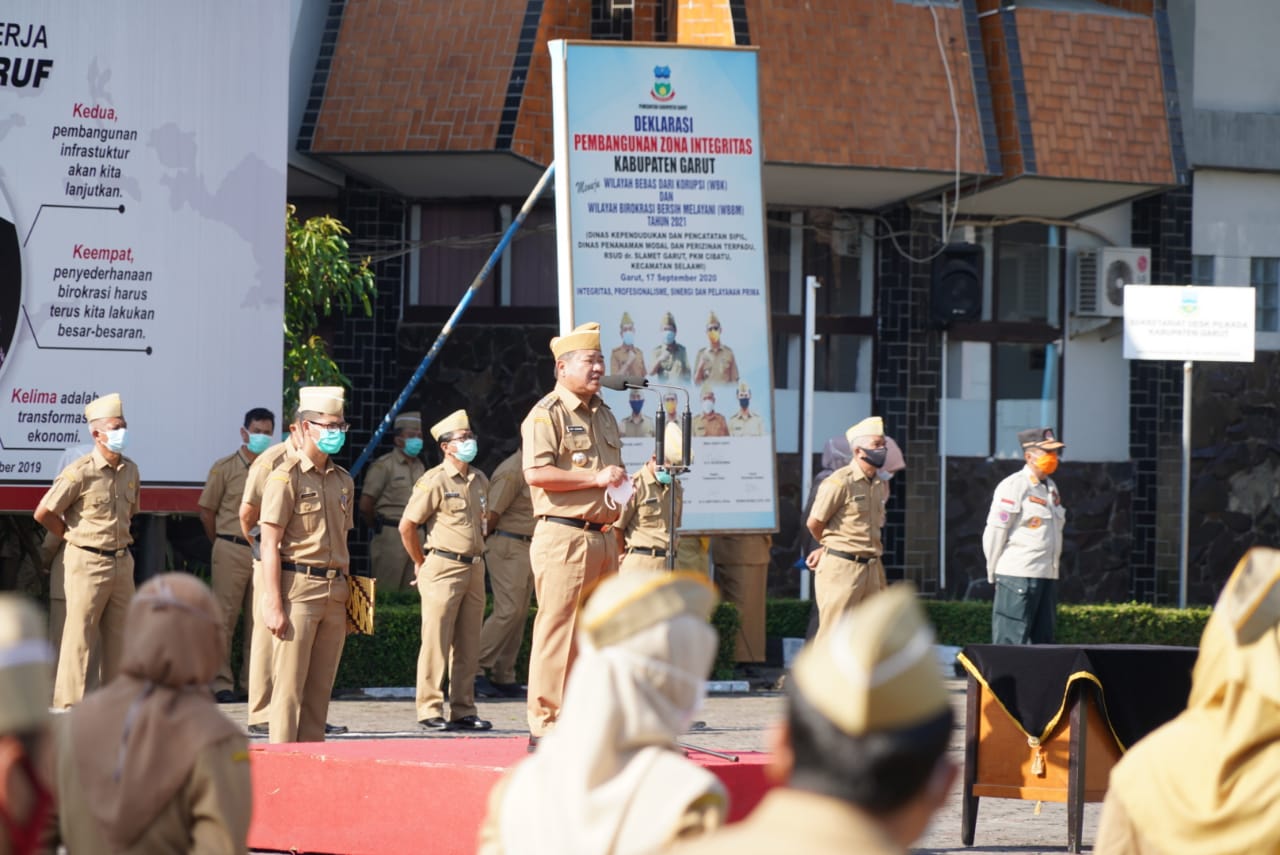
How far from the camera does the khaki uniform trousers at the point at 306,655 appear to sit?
8.81m

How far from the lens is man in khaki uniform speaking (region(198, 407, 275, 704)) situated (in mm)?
12641

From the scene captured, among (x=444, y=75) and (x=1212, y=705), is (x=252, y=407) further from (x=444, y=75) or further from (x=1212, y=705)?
(x=1212, y=705)

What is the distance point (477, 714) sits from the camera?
11961mm

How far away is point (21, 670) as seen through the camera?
3.01m

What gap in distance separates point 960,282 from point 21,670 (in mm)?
14634

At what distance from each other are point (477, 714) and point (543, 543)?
3.79 meters

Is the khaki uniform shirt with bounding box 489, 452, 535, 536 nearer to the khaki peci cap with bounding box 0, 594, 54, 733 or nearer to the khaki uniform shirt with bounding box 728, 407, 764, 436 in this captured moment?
the khaki uniform shirt with bounding box 728, 407, 764, 436

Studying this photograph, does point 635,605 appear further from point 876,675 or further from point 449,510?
point 449,510

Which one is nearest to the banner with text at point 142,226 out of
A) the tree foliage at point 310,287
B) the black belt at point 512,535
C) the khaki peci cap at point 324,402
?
the tree foliage at point 310,287

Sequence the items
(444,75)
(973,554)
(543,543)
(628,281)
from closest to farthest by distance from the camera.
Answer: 1. (543,543)
2. (628,281)
3. (444,75)
4. (973,554)

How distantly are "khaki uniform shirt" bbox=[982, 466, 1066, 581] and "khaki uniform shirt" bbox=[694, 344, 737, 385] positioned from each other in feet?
6.92

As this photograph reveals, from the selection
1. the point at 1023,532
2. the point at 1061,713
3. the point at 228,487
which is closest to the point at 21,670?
the point at 1061,713

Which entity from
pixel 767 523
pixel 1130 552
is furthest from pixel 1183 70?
pixel 767 523

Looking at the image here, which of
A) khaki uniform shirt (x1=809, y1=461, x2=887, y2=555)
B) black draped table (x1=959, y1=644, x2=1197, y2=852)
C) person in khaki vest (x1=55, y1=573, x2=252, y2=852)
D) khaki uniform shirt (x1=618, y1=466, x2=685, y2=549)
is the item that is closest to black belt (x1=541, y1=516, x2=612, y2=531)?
black draped table (x1=959, y1=644, x2=1197, y2=852)
